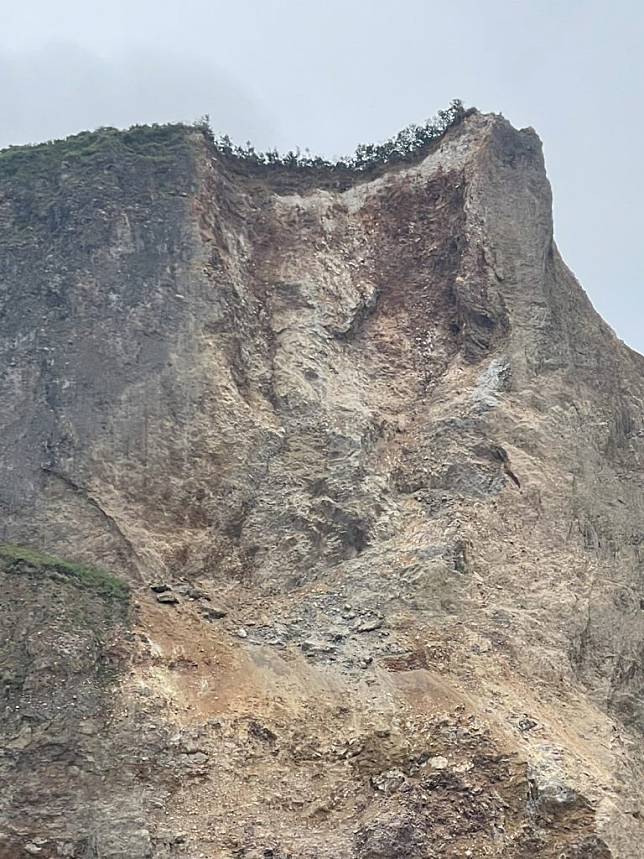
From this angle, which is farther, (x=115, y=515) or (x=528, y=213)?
(x=528, y=213)

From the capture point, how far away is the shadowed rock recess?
16.0m

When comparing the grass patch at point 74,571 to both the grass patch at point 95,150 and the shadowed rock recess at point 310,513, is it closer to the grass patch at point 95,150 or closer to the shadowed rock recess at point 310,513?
the shadowed rock recess at point 310,513

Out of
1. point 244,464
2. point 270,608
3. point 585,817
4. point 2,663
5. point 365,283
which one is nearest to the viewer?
point 585,817

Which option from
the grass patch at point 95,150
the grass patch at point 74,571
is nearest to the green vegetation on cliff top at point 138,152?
the grass patch at point 95,150

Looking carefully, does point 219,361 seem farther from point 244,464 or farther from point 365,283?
point 365,283

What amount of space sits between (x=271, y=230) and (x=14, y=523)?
30.5 ft

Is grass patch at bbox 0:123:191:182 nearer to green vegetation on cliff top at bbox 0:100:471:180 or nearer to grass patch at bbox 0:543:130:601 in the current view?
green vegetation on cliff top at bbox 0:100:471:180

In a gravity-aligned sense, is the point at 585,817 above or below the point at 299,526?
below

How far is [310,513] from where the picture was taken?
20.3 m

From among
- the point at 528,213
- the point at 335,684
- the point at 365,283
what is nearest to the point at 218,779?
the point at 335,684

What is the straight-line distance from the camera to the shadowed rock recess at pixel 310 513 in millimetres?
15961

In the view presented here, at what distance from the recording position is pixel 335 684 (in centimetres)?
1769

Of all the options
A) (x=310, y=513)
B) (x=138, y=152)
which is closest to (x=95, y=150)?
(x=138, y=152)

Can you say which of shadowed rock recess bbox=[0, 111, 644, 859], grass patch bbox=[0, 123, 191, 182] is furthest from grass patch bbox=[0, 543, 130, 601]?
grass patch bbox=[0, 123, 191, 182]
